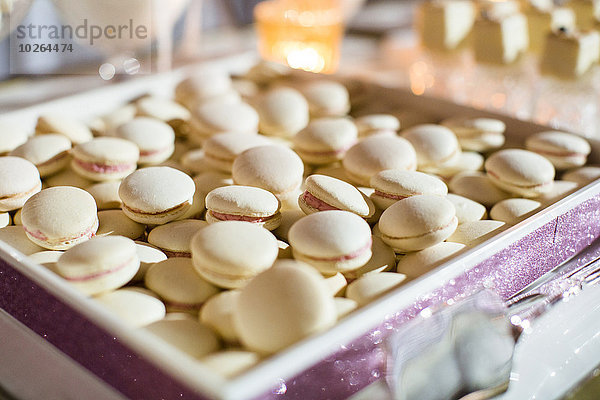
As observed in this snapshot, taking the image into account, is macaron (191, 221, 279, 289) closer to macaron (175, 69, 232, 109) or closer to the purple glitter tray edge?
the purple glitter tray edge

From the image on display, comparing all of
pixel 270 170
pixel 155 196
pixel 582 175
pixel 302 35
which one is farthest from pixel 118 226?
pixel 302 35

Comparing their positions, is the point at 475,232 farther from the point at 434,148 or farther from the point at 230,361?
the point at 230,361

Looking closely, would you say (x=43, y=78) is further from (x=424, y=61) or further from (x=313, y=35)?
(x=424, y=61)

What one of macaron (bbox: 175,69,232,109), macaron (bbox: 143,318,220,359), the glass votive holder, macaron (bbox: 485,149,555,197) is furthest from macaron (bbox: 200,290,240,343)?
the glass votive holder

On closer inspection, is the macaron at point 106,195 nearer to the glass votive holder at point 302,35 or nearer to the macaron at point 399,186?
the macaron at point 399,186

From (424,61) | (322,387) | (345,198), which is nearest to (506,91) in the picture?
(424,61)
